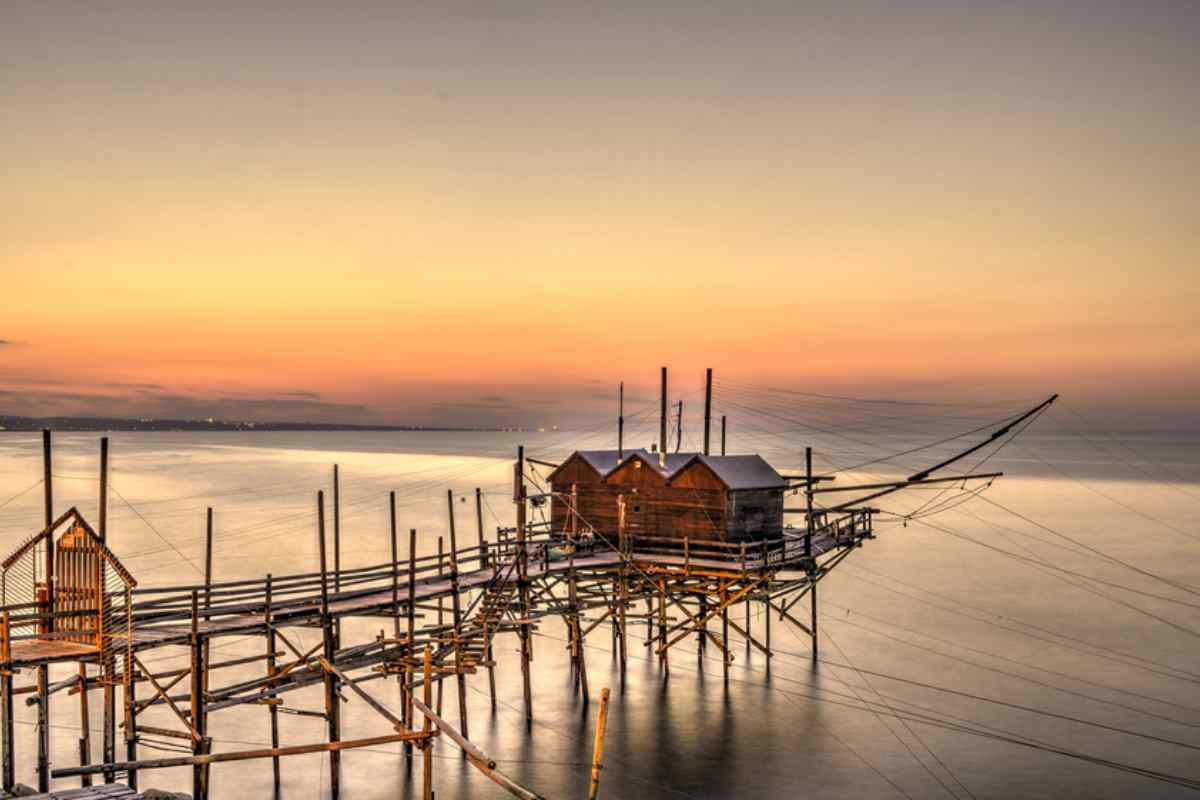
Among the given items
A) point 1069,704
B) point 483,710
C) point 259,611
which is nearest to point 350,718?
point 483,710

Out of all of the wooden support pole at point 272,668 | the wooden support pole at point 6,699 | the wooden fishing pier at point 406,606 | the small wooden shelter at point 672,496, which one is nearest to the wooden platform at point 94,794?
the wooden fishing pier at point 406,606

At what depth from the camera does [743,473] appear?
1403 inches

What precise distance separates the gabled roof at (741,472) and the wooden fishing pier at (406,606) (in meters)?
0.08

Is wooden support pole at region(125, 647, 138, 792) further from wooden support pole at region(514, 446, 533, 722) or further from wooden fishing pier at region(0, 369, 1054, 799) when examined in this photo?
wooden support pole at region(514, 446, 533, 722)

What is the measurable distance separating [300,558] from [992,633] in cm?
4568

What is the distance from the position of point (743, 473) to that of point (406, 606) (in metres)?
12.9

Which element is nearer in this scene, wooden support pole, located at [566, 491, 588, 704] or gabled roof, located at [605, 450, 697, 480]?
wooden support pole, located at [566, 491, 588, 704]

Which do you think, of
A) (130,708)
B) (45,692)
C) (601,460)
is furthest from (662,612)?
(45,692)

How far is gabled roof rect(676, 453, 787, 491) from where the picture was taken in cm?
3459

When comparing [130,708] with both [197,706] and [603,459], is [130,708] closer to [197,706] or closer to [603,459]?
[197,706]

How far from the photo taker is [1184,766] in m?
29.1

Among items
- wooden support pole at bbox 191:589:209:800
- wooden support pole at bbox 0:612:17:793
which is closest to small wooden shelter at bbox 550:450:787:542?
wooden support pole at bbox 191:589:209:800

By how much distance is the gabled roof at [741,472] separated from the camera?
34.6 meters

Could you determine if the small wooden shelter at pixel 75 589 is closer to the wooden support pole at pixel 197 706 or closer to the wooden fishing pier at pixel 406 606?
the wooden fishing pier at pixel 406 606
